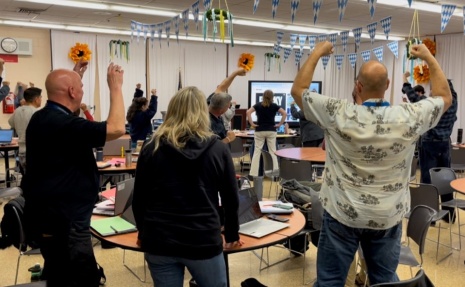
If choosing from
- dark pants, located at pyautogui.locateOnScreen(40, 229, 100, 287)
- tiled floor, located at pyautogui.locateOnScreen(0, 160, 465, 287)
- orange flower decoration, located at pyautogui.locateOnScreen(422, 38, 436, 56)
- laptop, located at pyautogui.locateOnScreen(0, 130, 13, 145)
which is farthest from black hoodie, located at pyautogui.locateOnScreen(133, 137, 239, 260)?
orange flower decoration, located at pyautogui.locateOnScreen(422, 38, 436, 56)

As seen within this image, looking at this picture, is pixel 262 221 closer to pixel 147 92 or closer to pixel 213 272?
pixel 213 272

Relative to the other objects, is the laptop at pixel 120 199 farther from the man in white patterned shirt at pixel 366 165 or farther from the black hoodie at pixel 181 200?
the man in white patterned shirt at pixel 366 165

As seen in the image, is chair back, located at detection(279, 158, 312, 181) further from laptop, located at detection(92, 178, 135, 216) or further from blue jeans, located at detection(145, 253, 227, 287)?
blue jeans, located at detection(145, 253, 227, 287)

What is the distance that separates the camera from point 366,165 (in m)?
2.16

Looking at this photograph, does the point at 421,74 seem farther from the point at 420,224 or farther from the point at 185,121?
the point at 185,121

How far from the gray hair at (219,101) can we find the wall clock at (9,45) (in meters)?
8.79

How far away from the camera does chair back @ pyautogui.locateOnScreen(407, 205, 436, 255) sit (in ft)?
10.6

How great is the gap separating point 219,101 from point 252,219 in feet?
6.35

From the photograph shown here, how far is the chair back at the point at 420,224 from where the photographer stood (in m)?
3.24

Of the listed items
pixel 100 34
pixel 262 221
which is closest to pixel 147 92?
pixel 100 34

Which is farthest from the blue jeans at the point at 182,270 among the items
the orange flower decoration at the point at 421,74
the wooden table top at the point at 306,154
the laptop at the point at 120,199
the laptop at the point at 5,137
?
the orange flower decoration at the point at 421,74

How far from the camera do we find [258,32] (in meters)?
11.9

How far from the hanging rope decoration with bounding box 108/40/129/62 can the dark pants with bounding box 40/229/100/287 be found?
9.80m

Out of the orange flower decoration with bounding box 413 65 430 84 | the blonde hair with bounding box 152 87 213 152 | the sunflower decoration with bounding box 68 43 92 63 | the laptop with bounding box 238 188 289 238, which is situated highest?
the sunflower decoration with bounding box 68 43 92 63
